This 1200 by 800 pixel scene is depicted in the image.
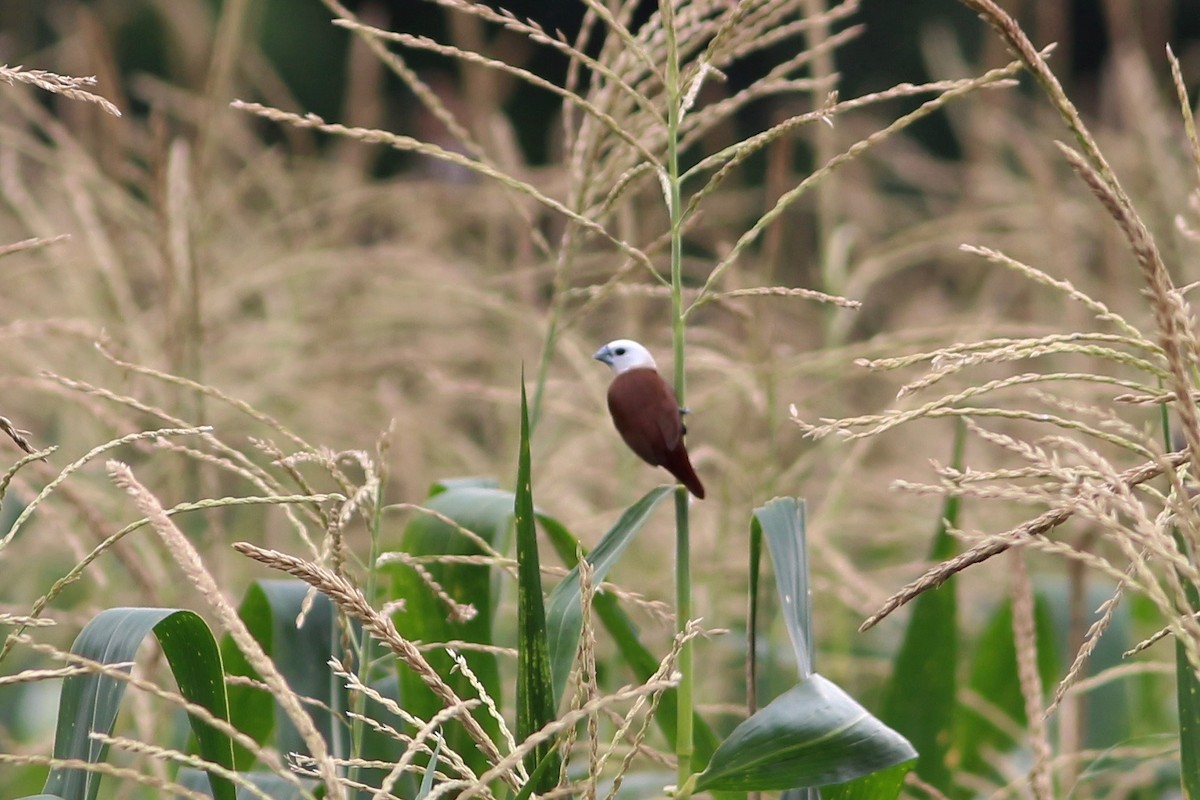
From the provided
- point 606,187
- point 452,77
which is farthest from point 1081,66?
point 606,187

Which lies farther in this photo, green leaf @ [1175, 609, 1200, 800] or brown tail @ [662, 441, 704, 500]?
brown tail @ [662, 441, 704, 500]

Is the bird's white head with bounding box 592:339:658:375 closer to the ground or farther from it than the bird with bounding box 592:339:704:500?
farther from it

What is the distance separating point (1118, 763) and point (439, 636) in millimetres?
1124

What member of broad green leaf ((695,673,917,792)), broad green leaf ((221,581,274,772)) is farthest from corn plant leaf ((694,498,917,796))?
broad green leaf ((221,581,274,772))

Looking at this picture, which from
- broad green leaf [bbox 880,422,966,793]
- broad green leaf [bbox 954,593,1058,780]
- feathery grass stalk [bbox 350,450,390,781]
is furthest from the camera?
broad green leaf [bbox 954,593,1058,780]

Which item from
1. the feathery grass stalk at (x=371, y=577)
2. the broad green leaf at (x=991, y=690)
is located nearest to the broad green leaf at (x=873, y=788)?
the feathery grass stalk at (x=371, y=577)

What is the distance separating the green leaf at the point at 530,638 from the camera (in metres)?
0.89

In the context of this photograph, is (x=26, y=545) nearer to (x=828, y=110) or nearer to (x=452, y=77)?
(x=828, y=110)

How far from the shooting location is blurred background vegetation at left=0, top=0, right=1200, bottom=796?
1.84 meters

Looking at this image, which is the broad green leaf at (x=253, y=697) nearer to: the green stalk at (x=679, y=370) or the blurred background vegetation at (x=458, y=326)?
the blurred background vegetation at (x=458, y=326)

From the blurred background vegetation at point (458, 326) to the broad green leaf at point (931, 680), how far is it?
0.23 metres

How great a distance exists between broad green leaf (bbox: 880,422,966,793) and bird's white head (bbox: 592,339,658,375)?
17.3 inches

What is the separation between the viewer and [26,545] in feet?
8.66

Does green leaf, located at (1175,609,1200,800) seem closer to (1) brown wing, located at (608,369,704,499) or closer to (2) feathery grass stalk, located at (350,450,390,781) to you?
(1) brown wing, located at (608,369,704,499)
